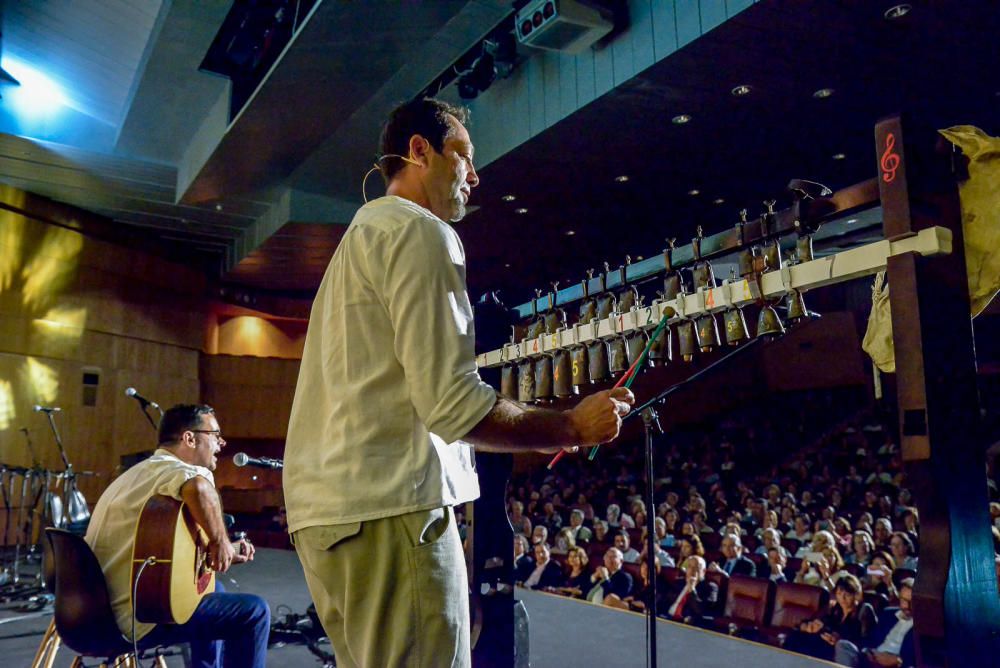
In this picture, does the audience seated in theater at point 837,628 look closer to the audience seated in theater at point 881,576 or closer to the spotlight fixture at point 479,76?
the audience seated in theater at point 881,576

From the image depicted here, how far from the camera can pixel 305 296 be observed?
14328mm

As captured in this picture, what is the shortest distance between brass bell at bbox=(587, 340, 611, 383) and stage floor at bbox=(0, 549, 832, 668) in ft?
4.08

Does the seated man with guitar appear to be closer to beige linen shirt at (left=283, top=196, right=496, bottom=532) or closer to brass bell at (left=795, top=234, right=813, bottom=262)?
beige linen shirt at (left=283, top=196, right=496, bottom=532)

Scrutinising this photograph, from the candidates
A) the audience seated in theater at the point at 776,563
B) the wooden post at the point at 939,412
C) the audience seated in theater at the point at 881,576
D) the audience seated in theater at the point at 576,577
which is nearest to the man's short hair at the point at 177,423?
the wooden post at the point at 939,412

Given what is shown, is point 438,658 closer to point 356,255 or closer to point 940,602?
point 356,255

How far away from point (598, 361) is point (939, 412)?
3.88 feet

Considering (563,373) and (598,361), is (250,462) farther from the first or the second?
(598,361)

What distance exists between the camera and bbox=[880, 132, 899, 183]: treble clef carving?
1700 millimetres

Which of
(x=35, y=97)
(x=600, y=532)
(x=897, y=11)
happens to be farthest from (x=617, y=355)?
(x=35, y=97)

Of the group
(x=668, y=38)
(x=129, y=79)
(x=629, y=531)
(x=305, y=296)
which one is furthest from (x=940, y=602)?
(x=305, y=296)

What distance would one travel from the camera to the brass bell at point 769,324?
208 cm

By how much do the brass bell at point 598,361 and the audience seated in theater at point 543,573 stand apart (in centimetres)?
415

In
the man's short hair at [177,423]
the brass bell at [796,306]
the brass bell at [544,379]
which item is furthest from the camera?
the man's short hair at [177,423]

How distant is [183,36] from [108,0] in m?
0.62
